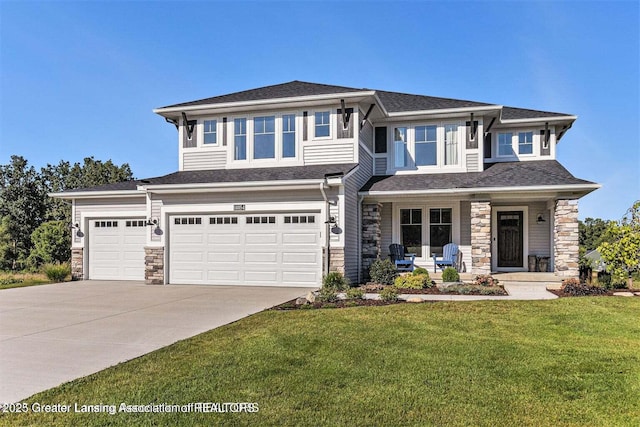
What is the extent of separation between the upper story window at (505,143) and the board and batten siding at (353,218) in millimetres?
5344

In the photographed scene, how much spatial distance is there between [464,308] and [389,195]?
5.98 m

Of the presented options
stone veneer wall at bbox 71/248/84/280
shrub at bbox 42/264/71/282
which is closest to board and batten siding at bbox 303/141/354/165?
stone veneer wall at bbox 71/248/84/280

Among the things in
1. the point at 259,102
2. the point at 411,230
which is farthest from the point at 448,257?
the point at 259,102

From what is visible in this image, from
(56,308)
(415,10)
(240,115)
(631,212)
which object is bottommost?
(56,308)

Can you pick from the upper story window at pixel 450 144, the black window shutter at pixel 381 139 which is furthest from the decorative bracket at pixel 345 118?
the upper story window at pixel 450 144

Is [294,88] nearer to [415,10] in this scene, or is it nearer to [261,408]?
[415,10]

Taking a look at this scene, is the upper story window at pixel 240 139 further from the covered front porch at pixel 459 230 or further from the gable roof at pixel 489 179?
the covered front porch at pixel 459 230

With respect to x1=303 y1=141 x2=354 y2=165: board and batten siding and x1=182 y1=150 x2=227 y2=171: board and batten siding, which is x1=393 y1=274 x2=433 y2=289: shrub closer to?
x1=303 y1=141 x2=354 y2=165: board and batten siding

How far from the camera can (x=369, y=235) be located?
573 inches

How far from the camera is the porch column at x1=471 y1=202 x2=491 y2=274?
43.8 ft

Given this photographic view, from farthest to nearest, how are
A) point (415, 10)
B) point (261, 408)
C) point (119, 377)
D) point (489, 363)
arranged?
1. point (415, 10)
2. point (489, 363)
3. point (119, 377)
4. point (261, 408)

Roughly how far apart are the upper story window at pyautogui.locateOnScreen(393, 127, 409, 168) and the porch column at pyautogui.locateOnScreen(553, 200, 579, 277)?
4.92m

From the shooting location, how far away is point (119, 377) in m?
4.65

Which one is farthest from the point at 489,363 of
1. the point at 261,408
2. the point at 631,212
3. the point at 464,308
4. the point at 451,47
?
the point at 451,47
